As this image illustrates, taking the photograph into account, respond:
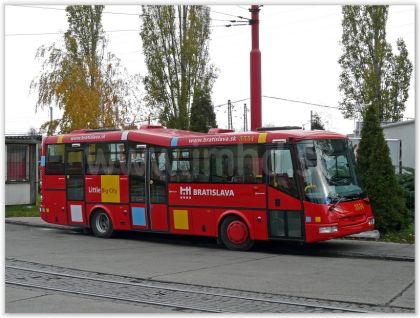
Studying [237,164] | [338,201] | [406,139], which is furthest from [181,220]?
[406,139]

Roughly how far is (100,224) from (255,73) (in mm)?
6170

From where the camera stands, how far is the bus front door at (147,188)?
57.7 ft

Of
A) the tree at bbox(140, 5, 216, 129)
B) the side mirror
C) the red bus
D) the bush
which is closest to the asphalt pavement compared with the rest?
the red bus

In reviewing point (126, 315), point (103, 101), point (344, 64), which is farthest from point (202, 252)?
point (344, 64)

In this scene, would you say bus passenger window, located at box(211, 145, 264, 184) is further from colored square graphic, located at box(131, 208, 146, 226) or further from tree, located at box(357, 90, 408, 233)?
tree, located at box(357, 90, 408, 233)

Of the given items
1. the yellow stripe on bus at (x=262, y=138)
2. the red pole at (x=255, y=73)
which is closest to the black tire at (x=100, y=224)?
the red pole at (x=255, y=73)

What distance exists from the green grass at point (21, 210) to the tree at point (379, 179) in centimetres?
1353

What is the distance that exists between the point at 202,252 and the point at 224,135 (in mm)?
2794

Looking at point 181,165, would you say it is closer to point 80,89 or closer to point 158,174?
point 158,174

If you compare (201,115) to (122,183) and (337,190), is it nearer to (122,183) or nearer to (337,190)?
(122,183)

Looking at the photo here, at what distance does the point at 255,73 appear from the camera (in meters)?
17.5

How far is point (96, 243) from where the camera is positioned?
18.0 m

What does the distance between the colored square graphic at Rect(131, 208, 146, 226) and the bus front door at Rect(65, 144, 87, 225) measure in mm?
2081

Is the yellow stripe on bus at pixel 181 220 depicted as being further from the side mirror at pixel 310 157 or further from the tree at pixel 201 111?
the tree at pixel 201 111
